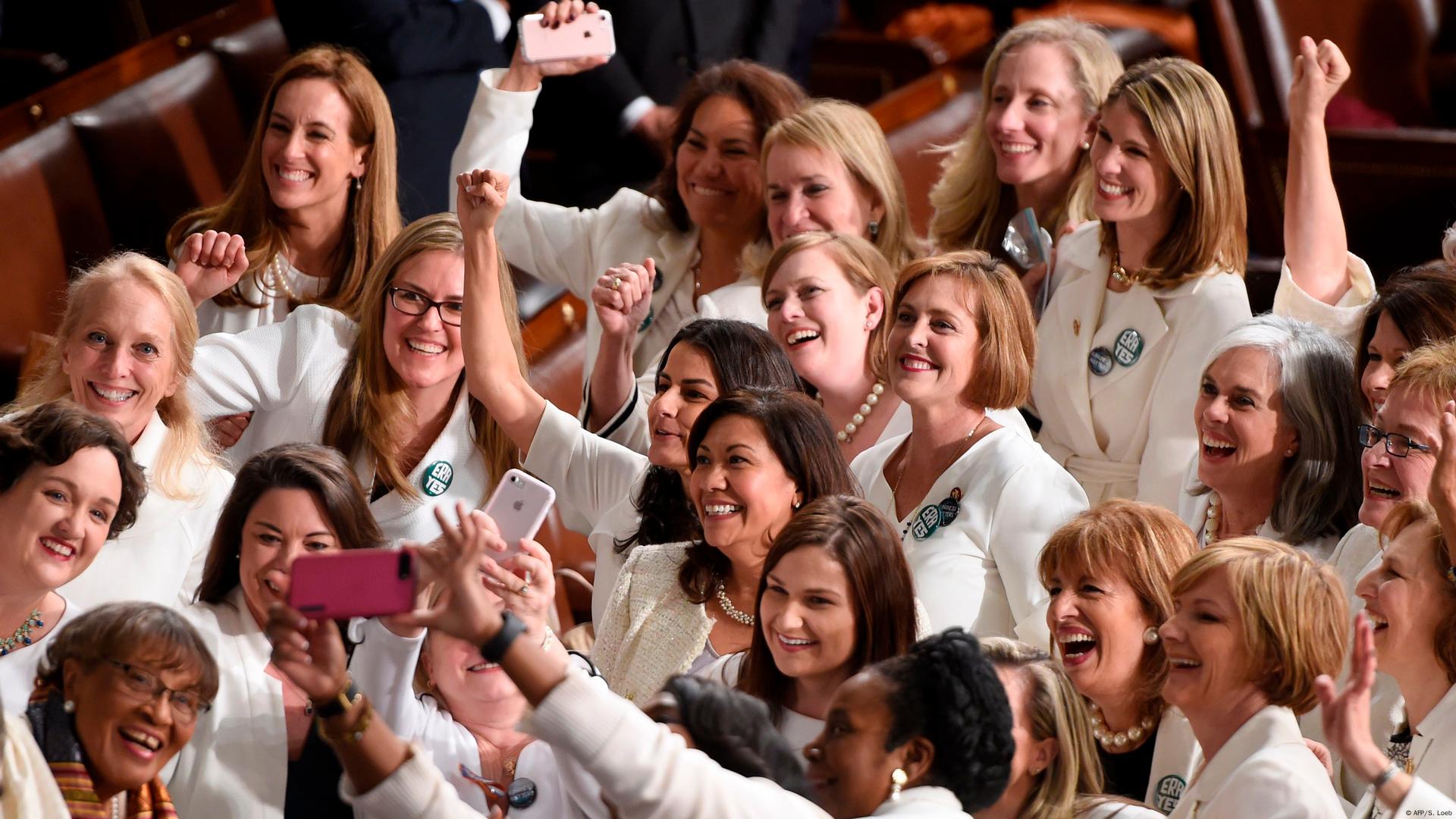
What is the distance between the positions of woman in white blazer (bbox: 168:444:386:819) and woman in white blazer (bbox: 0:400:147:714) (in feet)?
0.60

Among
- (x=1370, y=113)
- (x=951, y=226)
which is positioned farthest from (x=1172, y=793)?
(x=1370, y=113)

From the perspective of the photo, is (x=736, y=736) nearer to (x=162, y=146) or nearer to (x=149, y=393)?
(x=149, y=393)

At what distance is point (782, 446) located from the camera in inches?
128

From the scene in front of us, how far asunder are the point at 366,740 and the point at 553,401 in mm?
2553

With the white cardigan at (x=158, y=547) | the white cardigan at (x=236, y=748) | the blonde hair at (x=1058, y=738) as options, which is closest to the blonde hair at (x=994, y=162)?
the white cardigan at (x=158, y=547)

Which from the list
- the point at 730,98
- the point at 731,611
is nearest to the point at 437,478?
the point at 731,611

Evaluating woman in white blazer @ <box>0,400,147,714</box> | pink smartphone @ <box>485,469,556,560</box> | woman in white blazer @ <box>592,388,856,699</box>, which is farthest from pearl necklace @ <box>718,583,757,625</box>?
woman in white blazer @ <box>0,400,147,714</box>

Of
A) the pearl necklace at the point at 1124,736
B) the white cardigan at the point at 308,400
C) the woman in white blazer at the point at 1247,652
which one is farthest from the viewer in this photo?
the white cardigan at the point at 308,400

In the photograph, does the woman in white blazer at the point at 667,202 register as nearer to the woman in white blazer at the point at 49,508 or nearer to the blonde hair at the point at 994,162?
the blonde hair at the point at 994,162

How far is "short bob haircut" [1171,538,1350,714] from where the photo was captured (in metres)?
2.77

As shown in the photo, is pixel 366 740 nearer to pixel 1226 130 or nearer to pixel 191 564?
pixel 191 564

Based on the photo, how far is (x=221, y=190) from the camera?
215 inches

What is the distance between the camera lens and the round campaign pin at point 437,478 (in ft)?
12.6

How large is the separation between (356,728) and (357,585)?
0.19m
